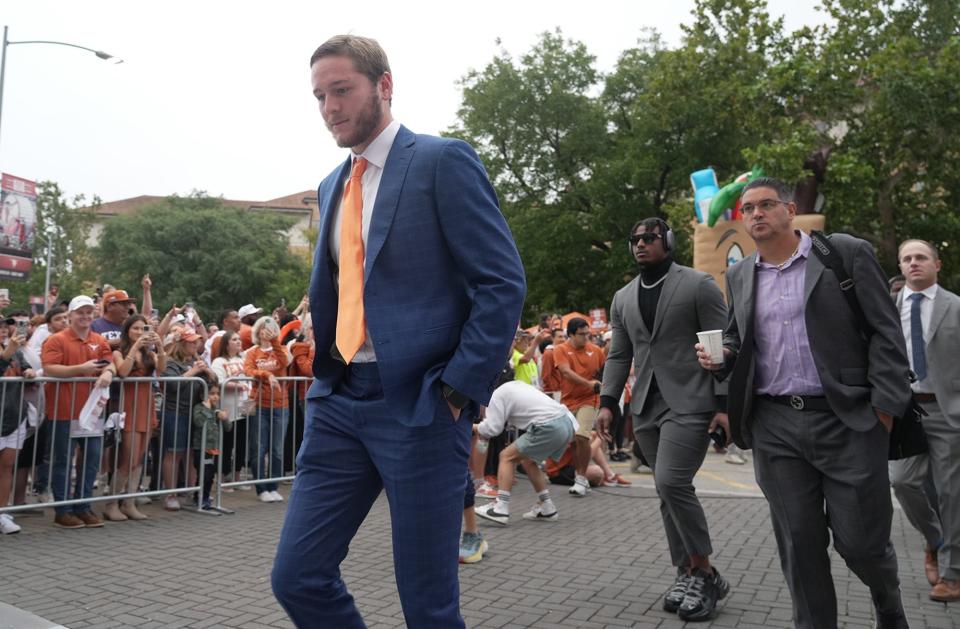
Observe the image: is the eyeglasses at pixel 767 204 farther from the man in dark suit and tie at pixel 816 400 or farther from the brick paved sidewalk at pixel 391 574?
the brick paved sidewalk at pixel 391 574

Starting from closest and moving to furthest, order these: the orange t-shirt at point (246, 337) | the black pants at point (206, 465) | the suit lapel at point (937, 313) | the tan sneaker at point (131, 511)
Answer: the suit lapel at point (937, 313), the tan sneaker at point (131, 511), the black pants at point (206, 465), the orange t-shirt at point (246, 337)

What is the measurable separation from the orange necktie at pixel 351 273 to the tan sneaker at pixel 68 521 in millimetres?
5776

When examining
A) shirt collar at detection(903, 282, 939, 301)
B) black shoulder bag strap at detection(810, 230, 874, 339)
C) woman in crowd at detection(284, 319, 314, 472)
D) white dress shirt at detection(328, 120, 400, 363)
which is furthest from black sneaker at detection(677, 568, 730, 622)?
woman in crowd at detection(284, 319, 314, 472)

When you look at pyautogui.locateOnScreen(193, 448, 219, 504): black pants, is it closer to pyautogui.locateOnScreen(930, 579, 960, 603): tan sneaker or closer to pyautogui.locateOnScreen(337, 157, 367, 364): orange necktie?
pyautogui.locateOnScreen(337, 157, 367, 364): orange necktie

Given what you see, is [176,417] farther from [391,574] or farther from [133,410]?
[391,574]

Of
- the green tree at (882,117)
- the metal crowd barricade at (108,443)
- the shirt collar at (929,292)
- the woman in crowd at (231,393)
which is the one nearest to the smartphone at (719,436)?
the shirt collar at (929,292)

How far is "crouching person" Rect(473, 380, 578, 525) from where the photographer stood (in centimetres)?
760

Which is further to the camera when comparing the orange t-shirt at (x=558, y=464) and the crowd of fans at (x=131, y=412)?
the orange t-shirt at (x=558, y=464)

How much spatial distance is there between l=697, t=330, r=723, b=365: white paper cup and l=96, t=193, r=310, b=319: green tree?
163ft

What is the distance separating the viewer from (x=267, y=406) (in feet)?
29.9

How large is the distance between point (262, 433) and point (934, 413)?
6.54 m

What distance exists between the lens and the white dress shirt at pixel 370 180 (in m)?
Answer: 2.65

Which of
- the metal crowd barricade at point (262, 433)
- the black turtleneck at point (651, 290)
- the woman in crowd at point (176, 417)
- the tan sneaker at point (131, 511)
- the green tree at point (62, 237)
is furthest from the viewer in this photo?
Result: the green tree at point (62, 237)

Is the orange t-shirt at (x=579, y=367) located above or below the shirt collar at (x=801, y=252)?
below
